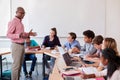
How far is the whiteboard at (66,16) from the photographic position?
7242mm

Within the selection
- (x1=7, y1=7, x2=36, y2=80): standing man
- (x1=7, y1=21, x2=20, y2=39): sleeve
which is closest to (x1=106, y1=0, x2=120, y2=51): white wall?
(x1=7, y1=7, x2=36, y2=80): standing man

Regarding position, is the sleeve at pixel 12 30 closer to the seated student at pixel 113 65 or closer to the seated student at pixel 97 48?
the seated student at pixel 97 48

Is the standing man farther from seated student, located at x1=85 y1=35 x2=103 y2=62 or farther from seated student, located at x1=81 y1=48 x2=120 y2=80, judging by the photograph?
seated student, located at x1=81 y1=48 x2=120 y2=80

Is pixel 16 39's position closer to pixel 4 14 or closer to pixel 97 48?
pixel 97 48

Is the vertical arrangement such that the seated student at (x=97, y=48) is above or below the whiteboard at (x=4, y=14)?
below

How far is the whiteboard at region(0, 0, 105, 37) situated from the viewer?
724 centimetres

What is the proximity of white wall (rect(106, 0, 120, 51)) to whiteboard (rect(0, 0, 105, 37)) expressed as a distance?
171 millimetres

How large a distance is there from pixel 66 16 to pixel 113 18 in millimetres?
1456

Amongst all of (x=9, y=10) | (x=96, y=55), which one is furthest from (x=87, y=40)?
(x=9, y=10)

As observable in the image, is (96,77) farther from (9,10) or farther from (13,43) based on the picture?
(9,10)

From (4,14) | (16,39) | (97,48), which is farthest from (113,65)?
(4,14)

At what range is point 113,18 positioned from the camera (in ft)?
23.9

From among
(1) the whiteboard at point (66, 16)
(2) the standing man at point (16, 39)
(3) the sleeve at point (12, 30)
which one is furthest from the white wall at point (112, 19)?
(3) the sleeve at point (12, 30)

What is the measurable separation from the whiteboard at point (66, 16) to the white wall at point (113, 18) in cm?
17
